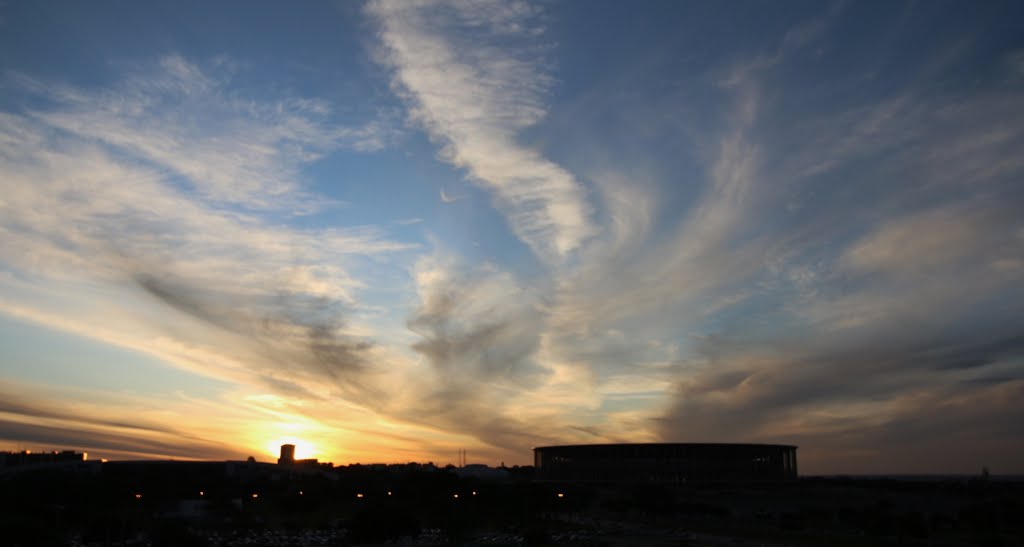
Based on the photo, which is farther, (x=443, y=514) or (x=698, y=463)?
(x=698, y=463)

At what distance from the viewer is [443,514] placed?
415 ft

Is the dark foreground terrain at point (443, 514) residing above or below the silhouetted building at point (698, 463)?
below

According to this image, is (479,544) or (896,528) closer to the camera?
(479,544)

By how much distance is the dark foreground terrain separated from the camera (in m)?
94.9

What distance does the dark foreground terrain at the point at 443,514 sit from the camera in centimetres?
9488

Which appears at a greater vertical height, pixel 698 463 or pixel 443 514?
pixel 698 463

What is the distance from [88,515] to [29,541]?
63281 mm

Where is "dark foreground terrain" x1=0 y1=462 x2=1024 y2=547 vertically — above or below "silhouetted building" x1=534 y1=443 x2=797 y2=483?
below

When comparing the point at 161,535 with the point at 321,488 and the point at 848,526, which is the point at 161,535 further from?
the point at 848,526

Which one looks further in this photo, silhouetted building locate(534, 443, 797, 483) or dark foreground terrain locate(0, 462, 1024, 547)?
silhouetted building locate(534, 443, 797, 483)

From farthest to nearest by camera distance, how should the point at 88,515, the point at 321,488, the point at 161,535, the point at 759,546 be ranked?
the point at 321,488 → the point at 88,515 → the point at 759,546 → the point at 161,535

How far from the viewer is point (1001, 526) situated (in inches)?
4744

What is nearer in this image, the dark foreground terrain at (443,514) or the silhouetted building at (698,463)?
the dark foreground terrain at (443,514)

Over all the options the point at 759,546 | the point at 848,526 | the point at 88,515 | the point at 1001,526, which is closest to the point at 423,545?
the point at 759,546
